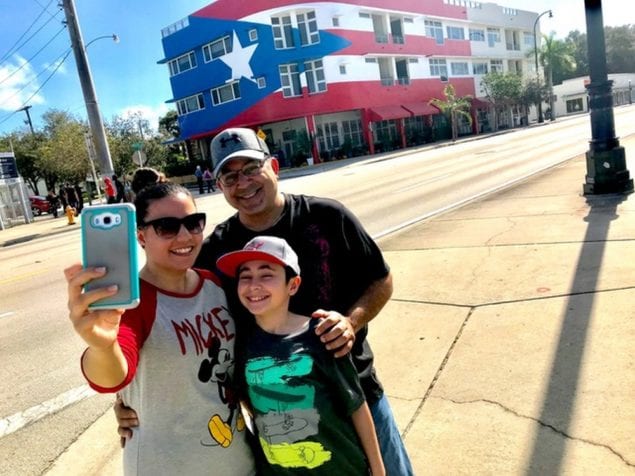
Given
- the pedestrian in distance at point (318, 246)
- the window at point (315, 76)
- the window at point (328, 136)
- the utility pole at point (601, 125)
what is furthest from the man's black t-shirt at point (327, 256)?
the window at point (328, 136)

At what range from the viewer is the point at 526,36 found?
68812mm

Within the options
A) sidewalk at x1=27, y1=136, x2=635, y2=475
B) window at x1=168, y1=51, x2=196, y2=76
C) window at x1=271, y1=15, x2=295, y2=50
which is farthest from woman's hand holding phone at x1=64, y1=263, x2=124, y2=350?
window at x1=168, y1=51, x2=196, y2=76

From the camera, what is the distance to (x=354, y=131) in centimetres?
4194

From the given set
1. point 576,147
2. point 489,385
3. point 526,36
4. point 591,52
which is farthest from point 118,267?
point 526,36

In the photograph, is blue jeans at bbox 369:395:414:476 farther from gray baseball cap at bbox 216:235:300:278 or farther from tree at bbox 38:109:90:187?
tree at bbox 38:109:90:187

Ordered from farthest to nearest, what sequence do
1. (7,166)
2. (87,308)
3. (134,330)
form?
(7,166) → (134,330) → (87,308)

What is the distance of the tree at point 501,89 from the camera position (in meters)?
52.9

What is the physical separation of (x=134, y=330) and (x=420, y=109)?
46.8m

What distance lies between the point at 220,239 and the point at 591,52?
858 centimetres

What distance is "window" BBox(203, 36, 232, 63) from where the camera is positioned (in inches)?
1561

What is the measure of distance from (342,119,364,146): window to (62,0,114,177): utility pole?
24.4 metres

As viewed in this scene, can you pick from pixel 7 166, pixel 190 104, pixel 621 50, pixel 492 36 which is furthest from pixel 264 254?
pixel 621 50

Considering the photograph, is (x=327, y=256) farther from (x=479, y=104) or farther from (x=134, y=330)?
(x=479, y=104)

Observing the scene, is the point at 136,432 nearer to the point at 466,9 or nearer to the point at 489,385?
the point at 489,385
